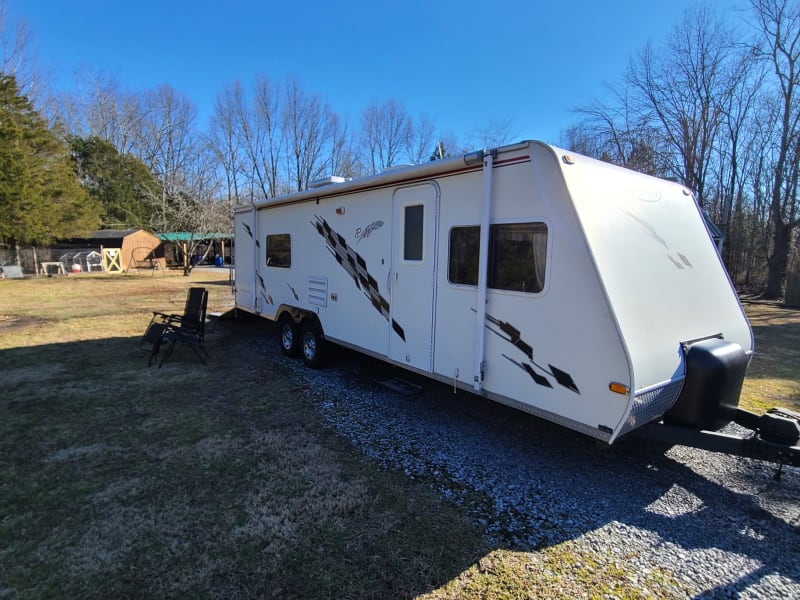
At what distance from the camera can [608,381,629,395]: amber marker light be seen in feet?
9.18

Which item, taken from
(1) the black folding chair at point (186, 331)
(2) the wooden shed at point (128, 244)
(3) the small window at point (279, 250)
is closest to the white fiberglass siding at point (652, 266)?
(3) the small window at point (279, 250)

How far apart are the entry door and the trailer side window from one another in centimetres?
32

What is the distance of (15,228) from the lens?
69.8 feet

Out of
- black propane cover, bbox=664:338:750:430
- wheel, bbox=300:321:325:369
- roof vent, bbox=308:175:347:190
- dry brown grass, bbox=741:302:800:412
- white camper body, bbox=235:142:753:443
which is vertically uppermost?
roof vent, bbox=308:175:347:190

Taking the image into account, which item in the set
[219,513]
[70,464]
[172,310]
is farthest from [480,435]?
[172,310]

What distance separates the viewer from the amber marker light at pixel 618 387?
2.80 metres

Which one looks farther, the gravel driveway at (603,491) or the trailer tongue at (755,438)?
the trailer tongue at (755,438)

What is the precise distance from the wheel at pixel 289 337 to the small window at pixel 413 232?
3026mm

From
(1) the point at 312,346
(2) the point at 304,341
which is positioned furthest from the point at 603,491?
(2) the point at 304,341

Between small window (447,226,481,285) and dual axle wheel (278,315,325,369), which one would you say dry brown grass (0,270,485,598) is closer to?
dual axle wheel (278,315,325,369)

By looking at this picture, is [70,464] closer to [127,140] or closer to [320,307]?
[320,307]

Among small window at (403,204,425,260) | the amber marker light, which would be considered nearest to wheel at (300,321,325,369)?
small window at (403,204,425,260)

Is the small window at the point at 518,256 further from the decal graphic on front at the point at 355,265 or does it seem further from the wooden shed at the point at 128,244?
the wooden shed at the point at 128,244

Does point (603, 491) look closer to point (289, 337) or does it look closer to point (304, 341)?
point (304, 341)
